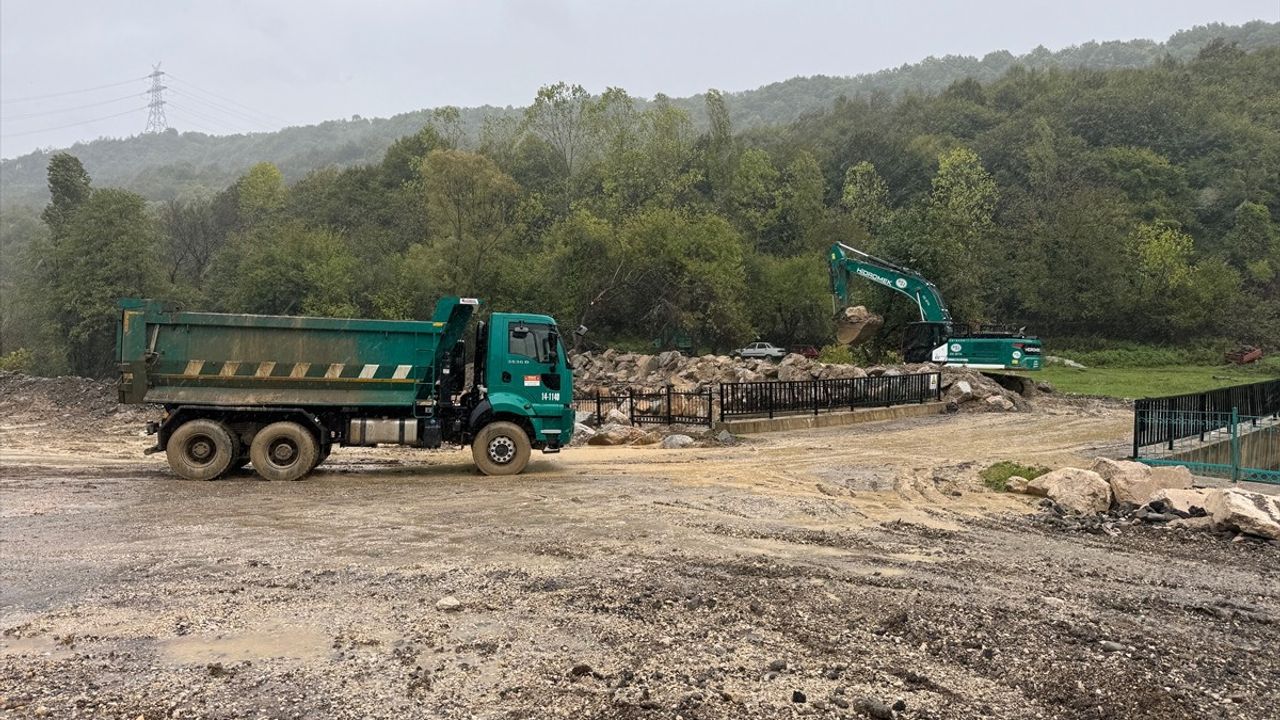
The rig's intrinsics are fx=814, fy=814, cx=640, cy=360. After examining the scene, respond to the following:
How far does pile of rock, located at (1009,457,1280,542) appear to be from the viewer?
975 centimetres

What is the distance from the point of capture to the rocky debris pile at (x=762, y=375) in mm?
25938

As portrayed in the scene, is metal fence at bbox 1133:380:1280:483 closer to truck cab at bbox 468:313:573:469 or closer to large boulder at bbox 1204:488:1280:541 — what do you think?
large boulder at bbox 1204:488:1280:541

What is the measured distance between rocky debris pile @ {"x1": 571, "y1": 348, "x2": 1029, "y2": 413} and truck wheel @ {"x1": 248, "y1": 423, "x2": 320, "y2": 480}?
27.4ft

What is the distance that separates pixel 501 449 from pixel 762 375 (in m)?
17.1

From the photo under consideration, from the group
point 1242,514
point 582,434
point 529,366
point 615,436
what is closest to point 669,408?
point 582,434

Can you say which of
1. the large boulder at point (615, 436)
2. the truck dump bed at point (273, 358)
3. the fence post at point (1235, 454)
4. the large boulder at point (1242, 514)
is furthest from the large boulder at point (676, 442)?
the large boulder at point (1242, 514)

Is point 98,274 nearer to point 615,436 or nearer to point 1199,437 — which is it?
point 615,436

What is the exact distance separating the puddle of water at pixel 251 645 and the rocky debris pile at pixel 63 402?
18636 millimetres

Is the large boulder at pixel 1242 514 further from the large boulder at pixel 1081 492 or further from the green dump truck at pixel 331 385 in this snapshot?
the green dump truck at pixel 331 385

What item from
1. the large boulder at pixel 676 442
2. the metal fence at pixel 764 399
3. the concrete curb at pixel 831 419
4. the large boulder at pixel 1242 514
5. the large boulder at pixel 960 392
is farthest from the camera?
the large boulder at pixel 960 392

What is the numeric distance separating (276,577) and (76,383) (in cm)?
2859

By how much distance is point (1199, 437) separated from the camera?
14.8 meters

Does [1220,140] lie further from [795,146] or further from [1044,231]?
[795,146]

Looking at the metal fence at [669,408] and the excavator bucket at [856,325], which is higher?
the excavator bucket at [856,325]
